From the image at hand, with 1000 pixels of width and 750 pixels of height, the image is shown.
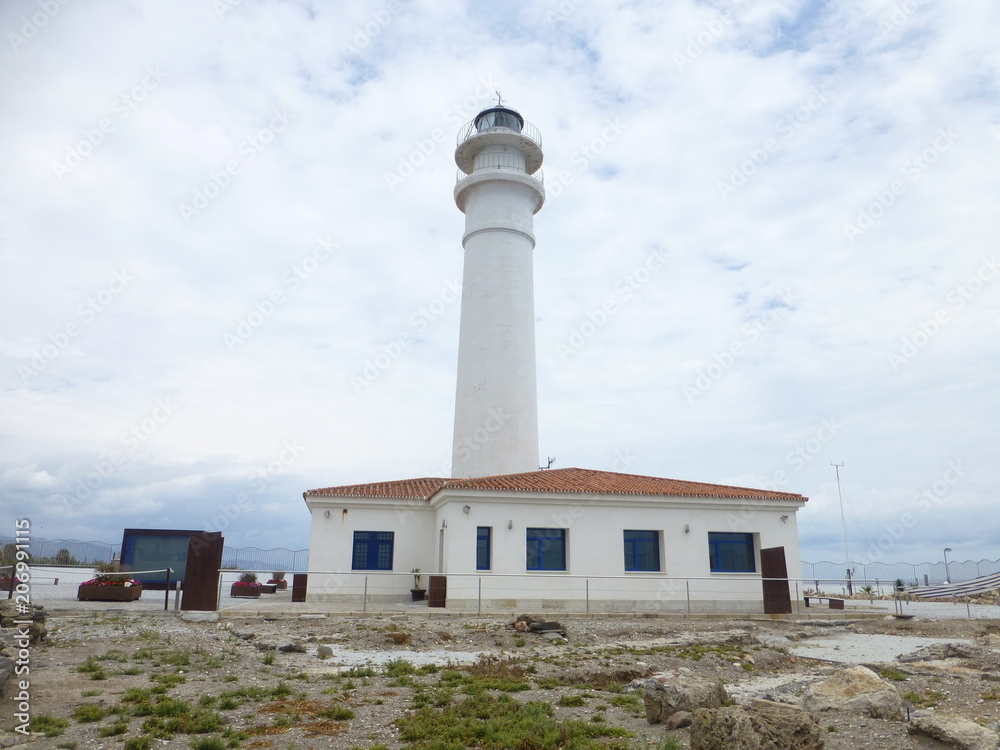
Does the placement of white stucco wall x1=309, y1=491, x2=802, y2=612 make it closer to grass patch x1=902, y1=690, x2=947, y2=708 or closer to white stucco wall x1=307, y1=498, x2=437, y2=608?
white stucco wall x1=307, y1=498, x2=437, y2=608

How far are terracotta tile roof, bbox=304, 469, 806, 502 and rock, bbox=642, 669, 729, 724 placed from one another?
492 inches

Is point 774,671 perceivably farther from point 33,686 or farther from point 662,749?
point 33,686

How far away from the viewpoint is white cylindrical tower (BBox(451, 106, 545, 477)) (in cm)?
2478

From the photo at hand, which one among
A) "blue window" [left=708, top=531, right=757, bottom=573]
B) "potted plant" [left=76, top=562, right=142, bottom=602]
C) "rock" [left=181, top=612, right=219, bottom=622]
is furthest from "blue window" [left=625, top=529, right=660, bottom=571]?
"potted plant" [left=76, top=562, right=142, bottom=602]

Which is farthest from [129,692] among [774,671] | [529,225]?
[529,225]

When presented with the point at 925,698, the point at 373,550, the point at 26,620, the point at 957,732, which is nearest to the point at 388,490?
the point at 373,550

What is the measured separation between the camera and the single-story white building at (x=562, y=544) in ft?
64.6

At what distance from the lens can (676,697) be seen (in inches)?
286

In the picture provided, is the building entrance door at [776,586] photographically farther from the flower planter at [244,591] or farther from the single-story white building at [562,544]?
the flower planter at [244,591]

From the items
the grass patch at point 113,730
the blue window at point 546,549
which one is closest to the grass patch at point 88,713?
the grass patch at point 113,730

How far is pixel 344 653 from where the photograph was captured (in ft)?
38.1

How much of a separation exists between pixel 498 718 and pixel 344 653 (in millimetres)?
5181

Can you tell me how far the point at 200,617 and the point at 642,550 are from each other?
1208 cm

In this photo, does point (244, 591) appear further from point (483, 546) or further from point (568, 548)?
point (568, 548)
